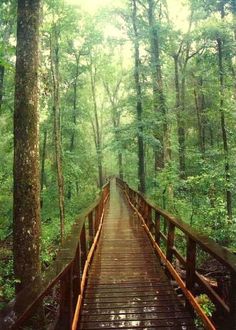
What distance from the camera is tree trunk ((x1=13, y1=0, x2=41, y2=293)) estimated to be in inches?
253

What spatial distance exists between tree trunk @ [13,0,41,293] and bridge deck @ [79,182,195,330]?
1229 mm

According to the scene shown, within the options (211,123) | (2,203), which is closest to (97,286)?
(2,203)

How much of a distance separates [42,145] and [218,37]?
15.2 metres

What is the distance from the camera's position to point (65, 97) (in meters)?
32.3

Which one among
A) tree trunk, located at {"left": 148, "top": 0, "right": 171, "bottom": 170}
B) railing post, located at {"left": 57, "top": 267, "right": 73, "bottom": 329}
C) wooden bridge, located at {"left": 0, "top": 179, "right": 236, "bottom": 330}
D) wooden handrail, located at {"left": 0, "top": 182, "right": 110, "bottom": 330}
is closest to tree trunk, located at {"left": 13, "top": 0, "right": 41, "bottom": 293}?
wooden bridge, located at {"left": 0, "top": 179, "right": 236, "bottom": 330}

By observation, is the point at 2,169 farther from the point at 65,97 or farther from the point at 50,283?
the point at 50,283

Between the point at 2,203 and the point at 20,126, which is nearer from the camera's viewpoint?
the point at 20,126

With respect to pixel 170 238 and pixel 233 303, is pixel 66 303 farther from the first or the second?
pixel 170 238

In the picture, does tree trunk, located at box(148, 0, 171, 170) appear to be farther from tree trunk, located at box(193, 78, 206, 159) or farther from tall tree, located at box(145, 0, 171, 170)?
tree trunk, located at box(193, 78, 206, 159)

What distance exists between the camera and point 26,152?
6.49m

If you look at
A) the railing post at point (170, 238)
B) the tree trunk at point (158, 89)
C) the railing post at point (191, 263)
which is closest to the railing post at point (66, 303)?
the railing post at point (191, 263)

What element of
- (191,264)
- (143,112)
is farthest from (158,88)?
(191,264)

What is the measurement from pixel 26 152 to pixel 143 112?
19412 mm

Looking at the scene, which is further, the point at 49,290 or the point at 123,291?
the point at 123,291
